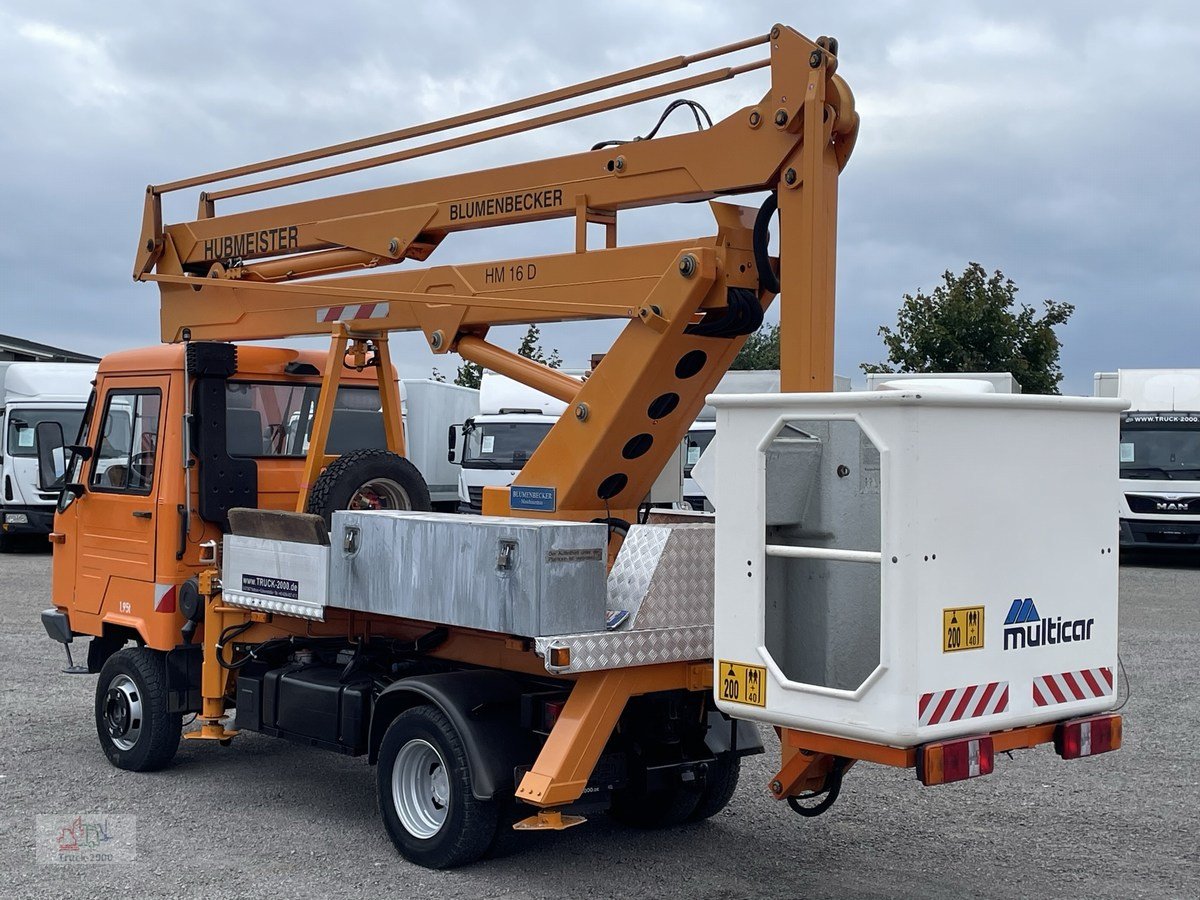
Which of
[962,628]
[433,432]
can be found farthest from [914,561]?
[433,432]

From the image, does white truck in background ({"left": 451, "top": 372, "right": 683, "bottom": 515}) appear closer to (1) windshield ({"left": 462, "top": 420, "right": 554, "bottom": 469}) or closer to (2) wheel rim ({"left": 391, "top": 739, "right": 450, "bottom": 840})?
(1) windshield ({"left": 462, "top": 420, "right": 554, "bottom": 469})

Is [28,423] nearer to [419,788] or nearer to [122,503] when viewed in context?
[122,503]

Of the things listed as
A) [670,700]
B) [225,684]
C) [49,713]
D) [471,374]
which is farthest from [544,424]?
[471,374]

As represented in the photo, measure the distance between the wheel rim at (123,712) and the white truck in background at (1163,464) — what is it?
17.0m

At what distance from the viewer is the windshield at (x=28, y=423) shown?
72.0ft

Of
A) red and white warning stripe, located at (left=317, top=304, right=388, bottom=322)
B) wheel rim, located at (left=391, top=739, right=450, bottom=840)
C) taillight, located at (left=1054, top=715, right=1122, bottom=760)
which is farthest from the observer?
red and white warning stripe, located at (left=317, top=304, right=388, bottom=322)

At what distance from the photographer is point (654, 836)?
22.9 ft

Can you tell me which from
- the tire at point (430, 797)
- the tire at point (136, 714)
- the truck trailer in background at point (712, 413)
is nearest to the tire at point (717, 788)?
the tire at point (430, 797)

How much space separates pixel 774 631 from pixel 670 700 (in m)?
0.96

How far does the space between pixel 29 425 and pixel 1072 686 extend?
2013 centimetres

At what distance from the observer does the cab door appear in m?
7.96

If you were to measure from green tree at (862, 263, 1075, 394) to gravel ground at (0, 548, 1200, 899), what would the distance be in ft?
89.5

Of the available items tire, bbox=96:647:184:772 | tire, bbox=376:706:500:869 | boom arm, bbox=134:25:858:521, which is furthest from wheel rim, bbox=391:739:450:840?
tire, bbox=96:647:184:772

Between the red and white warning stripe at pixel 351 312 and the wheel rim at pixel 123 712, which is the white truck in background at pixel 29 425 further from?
the red and white warning stripe at pixel 351 312
